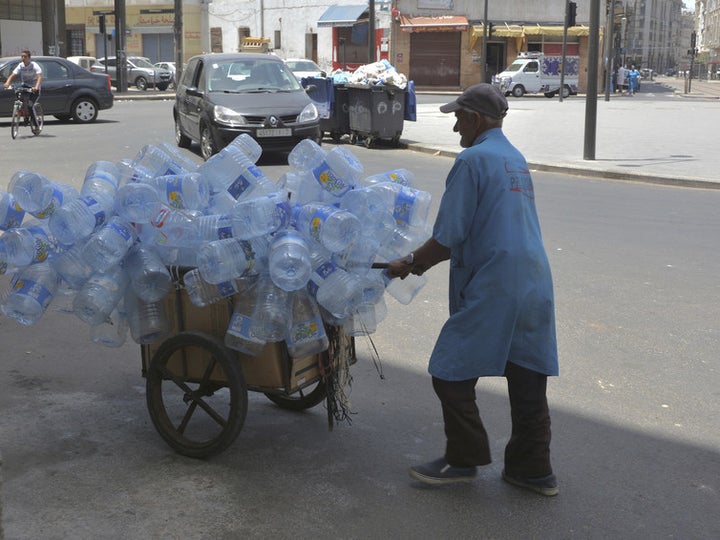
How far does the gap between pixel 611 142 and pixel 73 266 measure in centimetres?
1724

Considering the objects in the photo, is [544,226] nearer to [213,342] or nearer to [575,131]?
[213,342]

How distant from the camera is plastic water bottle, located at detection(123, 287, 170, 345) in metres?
4.29

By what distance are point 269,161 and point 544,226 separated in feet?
22.2

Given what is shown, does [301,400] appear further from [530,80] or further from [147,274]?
[530,80]

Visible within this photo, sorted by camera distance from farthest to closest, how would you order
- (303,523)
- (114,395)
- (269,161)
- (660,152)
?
(660,152) < (269,161) < (114,395) < (303,523)

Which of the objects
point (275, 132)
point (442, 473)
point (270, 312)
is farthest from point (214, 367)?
point (275, 132)

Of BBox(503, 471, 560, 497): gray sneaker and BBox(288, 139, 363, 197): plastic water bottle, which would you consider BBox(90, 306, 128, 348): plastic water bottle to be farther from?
BBox(503, 471, 560, 497): gray sneaker

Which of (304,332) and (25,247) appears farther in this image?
(25,247)

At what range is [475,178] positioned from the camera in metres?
3.70

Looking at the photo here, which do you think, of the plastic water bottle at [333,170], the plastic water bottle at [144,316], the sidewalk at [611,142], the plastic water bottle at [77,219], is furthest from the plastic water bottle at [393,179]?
the sidewalk at [611,142]

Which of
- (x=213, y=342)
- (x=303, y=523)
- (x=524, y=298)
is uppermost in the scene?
(x=524, y=298)

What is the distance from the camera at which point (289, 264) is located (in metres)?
3.87

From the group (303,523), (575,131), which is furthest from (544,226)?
(575,131)

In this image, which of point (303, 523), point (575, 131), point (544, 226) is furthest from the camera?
point (575, 131)
